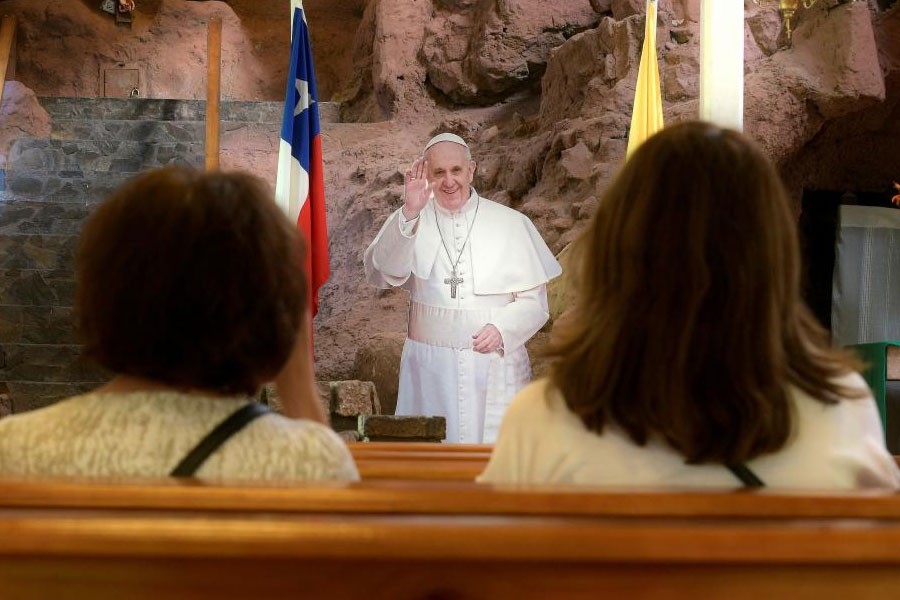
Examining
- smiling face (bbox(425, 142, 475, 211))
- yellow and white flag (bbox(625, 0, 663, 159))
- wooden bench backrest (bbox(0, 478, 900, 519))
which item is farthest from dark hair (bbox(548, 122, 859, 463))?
smiling face (bbox(425, 142, 475, 211))

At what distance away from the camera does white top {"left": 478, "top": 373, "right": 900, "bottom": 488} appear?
162cm

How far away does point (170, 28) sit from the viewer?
57.2ft

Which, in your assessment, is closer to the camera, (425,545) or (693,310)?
(425,545)

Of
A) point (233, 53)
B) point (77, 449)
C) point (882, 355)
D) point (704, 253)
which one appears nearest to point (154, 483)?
point (77, 449)

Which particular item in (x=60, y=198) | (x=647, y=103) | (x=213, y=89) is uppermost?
(x=213, y=89)

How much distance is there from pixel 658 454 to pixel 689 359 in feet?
0.44

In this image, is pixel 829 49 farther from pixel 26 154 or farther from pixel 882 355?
pixel 26 154

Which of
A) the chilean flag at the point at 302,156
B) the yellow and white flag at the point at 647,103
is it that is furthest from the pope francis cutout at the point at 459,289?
the yellow and white flag at the point at 647,103

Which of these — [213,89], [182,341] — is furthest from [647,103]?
[182,341]

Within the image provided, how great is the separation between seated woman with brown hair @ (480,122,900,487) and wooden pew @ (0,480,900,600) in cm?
36

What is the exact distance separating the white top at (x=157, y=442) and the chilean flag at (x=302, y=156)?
15.1ft

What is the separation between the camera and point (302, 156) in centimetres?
647

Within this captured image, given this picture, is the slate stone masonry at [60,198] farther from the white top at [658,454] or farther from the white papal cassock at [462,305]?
the white top at [658,454]

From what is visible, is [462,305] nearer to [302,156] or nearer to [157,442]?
[302,156]
